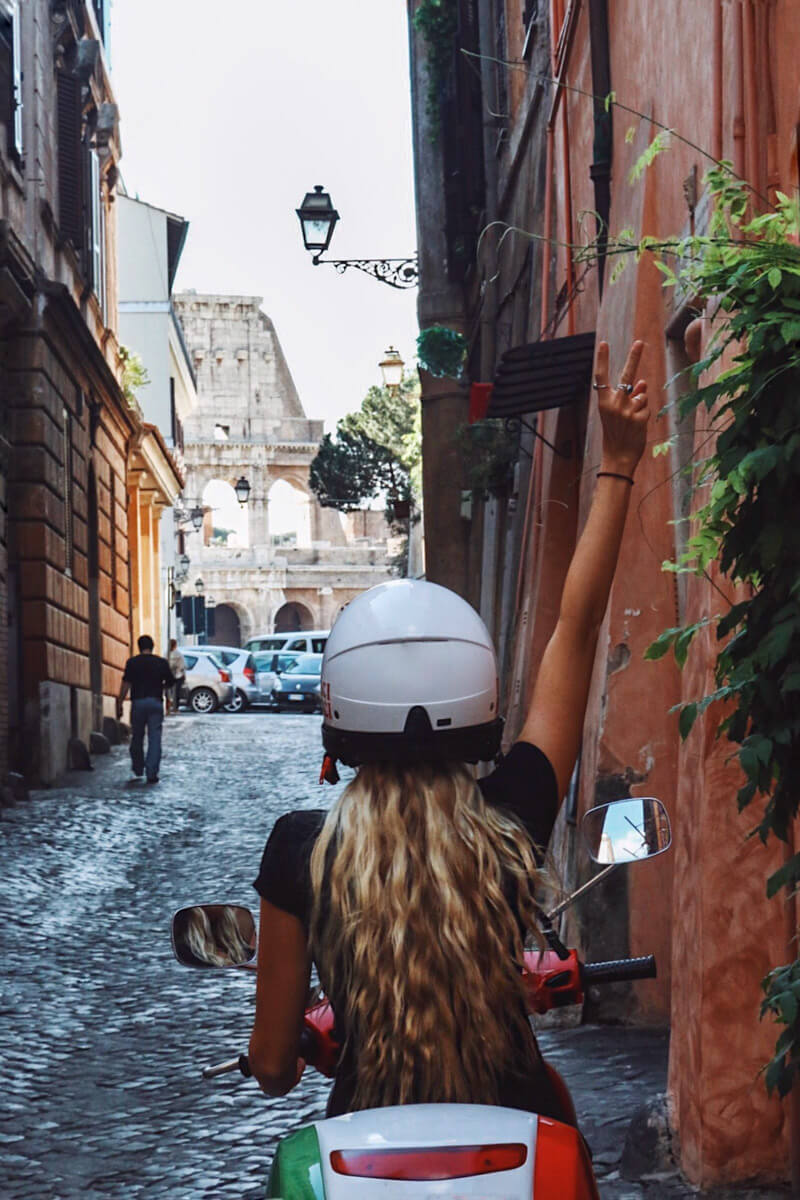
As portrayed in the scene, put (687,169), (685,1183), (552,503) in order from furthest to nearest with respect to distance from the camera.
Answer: (552,503), (687,169), (685,1183)

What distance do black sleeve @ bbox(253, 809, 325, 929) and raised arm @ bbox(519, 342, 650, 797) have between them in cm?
37

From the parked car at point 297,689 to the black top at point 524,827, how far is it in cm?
3416

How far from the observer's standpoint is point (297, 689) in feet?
121

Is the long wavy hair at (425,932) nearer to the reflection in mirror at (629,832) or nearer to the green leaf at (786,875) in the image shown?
the reflection in mirror at (629,832)

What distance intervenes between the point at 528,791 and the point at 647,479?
5.18 m

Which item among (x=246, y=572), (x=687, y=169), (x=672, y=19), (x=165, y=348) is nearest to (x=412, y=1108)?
(x=687, y=169)

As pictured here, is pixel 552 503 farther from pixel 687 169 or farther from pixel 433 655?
pixel 433 655

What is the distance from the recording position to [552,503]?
35.8 ft

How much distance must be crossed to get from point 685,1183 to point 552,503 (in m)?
6.49

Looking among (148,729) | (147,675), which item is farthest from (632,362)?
(147,675)

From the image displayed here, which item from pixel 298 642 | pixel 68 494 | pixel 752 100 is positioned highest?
pixel 68 494

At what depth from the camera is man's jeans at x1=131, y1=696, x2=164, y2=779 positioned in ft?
57.7

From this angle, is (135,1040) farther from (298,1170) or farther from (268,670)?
(268,670)

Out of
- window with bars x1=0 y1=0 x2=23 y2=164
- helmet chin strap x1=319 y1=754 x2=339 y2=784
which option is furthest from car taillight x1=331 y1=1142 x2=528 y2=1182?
window with bars x1=0 y1=0 x2=23 y2=164
